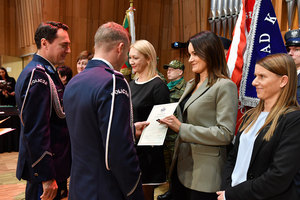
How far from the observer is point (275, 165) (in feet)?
4.23

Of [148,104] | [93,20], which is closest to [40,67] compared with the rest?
[148,104]

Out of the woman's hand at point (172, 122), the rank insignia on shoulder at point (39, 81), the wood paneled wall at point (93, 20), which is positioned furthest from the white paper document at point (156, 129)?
the wood paneled wall at point (93, 20)

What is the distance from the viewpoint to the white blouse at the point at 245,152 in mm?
1449

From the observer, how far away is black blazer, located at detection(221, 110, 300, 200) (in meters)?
1.27

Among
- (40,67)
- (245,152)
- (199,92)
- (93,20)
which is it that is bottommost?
(245,152)

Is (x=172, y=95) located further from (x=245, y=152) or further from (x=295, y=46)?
(x=245, y=152)

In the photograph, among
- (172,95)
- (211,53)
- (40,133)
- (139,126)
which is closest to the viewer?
(40,133)

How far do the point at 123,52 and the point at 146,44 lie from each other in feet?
3.01

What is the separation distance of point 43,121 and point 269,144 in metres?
1.27

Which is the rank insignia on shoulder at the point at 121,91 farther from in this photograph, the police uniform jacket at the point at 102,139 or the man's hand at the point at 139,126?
the man's hand at the point at 139,126

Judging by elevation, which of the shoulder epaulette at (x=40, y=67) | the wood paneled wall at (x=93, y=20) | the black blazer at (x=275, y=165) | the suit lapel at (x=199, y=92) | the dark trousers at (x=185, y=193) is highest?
the wood paneled wall at (x=93, y=20)

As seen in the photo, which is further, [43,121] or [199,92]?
[199,92]

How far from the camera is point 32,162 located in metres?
1.64

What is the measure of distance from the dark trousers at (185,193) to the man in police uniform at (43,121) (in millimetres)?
744
